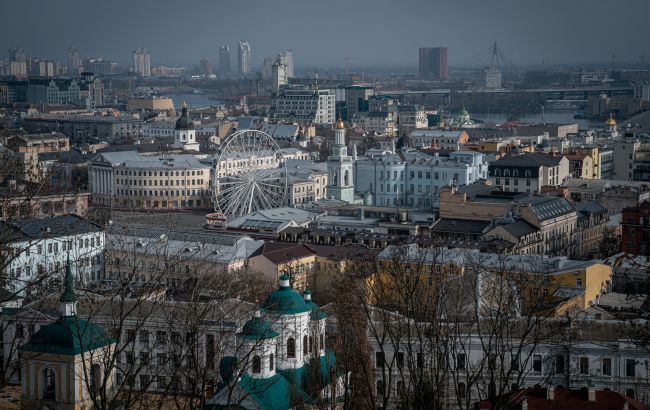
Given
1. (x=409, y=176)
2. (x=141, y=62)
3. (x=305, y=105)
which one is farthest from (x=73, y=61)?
(x=409, y=176)

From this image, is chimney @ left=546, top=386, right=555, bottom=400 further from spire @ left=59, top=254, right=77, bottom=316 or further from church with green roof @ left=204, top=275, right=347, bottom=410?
spire @ left=59, top=254, right=77, bottom=316

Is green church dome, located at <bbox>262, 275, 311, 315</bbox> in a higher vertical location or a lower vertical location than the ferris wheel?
higher

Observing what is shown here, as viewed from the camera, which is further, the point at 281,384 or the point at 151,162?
the point at 151,162

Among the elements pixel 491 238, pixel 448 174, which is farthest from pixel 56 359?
pixel 448 174

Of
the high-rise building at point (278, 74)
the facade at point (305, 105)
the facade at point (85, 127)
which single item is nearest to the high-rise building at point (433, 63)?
the high-rise building at point (278, 74)

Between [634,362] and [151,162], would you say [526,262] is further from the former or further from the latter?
[151,162]

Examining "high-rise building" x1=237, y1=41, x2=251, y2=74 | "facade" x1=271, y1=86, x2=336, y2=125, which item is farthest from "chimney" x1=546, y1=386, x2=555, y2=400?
"high-rise building" x1=237, y1=41, x2=251, y2=74
